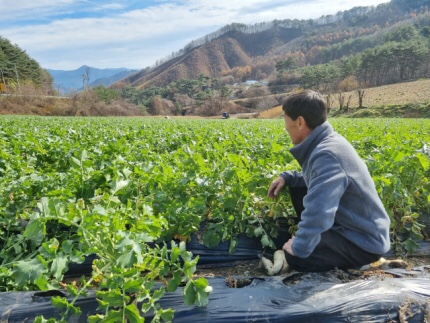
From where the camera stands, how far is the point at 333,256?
2592 mm

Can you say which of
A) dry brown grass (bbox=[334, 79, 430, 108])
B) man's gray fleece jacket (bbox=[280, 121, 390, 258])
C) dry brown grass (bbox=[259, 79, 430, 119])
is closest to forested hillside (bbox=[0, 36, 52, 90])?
dry brown grass (bbox=[259, 79, 430, 119])

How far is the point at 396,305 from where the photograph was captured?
215 centimetres

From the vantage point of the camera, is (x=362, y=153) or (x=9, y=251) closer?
(x=9, y=251)

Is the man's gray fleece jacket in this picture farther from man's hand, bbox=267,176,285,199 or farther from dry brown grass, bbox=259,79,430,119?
dry brown grass, bbox=259,79,430,119

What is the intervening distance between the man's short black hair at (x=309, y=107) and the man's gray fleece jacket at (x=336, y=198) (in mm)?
59

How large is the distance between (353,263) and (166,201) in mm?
1467

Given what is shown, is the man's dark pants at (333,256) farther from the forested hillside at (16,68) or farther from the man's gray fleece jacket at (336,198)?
the forested hillside at (16,68)

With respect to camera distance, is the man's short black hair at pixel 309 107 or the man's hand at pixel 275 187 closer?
the man's short black hair at pixel 309 107

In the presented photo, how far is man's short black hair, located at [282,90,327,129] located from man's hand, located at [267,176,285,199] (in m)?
0.62

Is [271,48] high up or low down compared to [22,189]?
up

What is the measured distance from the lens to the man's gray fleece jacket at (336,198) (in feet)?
7.48

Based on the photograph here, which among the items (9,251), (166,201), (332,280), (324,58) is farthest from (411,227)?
(324,58)

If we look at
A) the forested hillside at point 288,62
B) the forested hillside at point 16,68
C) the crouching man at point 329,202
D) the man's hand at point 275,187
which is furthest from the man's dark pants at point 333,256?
the forested hillside at point 16,68

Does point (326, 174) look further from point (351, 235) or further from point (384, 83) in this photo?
point (384, 83)
